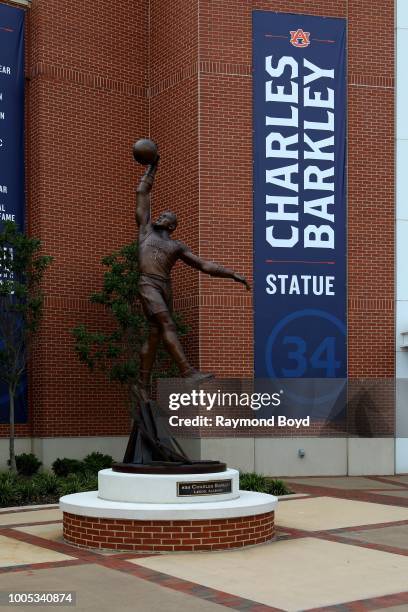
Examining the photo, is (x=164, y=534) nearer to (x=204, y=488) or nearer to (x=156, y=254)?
(x=204, y=488)

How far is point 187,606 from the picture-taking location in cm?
836

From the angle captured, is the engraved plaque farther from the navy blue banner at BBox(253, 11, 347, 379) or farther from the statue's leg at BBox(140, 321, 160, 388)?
the navy blue banner at BBox(253, 11, 347, 379)

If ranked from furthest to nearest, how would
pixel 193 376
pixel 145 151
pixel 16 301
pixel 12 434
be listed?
pixel 16 301, pixel 12 434, pixel 145 151, pixel 193 376

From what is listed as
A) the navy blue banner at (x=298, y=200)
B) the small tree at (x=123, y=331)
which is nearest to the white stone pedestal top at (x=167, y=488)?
the small tree at (x=123, y=331)

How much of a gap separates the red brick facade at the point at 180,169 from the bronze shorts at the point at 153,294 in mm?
7423

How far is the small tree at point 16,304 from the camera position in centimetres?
1859

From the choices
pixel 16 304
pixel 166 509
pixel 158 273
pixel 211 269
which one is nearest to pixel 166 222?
pixel 158 273

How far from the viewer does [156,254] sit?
497 inches

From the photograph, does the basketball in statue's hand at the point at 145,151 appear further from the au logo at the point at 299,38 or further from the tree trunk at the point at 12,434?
the au logo at the point at 299,38

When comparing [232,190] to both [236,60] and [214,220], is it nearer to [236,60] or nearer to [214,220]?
[214,220]

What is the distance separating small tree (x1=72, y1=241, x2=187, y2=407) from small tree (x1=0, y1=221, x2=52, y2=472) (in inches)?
48.2

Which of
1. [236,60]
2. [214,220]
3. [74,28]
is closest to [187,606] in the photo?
[214,220]

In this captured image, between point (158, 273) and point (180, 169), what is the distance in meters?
9.00

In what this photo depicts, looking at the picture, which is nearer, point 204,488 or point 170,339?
point 204,488
